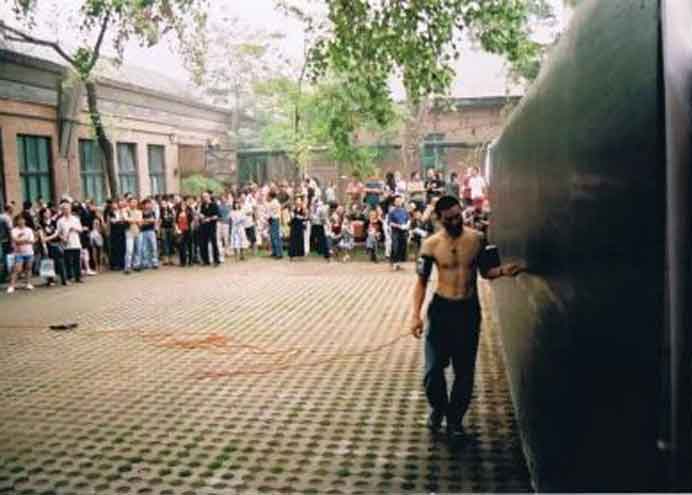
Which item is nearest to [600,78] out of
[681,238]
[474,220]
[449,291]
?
[681,238]

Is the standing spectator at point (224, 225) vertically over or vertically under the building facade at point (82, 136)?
under

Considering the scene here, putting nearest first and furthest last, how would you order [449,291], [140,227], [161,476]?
[161,476] → [449,291] → [140,227]

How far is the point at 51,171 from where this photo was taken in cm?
2283

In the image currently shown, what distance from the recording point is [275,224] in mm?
21156

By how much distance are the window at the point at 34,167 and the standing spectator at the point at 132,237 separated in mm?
3696

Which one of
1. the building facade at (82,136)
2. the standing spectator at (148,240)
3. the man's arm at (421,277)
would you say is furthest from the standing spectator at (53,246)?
the man's arm at (421,277)

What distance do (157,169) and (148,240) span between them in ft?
37.7

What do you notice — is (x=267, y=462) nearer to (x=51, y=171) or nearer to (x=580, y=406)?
(x=580, y=406)

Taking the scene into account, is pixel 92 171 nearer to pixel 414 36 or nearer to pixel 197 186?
pixel 197 186

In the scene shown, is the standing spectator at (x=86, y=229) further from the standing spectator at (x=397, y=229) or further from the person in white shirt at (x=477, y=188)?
the person in white shirt at (x=477, y=188)

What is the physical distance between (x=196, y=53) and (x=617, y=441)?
20.5 metres

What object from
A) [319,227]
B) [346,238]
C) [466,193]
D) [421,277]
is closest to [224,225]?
[319,227]

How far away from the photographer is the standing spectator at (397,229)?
17844 millimetres

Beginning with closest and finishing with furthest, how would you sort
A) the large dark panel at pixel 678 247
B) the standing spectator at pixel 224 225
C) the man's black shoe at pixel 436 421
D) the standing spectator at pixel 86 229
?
the large dark panel at pixel 678 247
the man's black shoe at pixel 436 421
the standing spectator at pixel 86 229
the standing spectator at pixel 224 225
